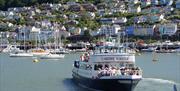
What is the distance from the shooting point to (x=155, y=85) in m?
49.7

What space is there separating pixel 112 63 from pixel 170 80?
11.0 meters

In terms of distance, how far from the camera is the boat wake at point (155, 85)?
47188 millimetres

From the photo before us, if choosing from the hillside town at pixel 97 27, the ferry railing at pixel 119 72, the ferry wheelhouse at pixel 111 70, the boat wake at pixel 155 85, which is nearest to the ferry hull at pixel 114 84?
the ferry wheelhouse at pixel 111 70

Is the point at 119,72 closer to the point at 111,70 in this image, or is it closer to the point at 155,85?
the point at 111,70

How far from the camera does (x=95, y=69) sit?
1774 inches

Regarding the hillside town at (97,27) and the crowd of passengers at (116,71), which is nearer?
the crowd of passengers at (116,71)

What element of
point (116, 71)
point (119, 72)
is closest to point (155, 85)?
point (116, 71)

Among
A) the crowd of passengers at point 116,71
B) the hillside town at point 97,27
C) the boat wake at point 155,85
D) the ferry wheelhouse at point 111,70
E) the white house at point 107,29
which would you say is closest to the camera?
the ferry wheelhouse at point 111,70

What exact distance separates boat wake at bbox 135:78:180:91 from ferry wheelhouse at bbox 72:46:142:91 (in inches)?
123

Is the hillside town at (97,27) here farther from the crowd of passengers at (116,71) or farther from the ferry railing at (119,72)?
the ferry railing at (119,72)

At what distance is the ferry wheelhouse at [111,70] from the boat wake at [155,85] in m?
3.14

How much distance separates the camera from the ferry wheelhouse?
42.6m

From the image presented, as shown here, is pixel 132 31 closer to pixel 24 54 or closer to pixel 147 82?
pixel 24 54

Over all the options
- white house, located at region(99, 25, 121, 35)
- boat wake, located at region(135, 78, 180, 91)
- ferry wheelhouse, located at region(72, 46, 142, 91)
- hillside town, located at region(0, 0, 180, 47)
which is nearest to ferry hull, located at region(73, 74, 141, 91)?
ferry wheelhouse, located at region(72, 46, 142, 91)
